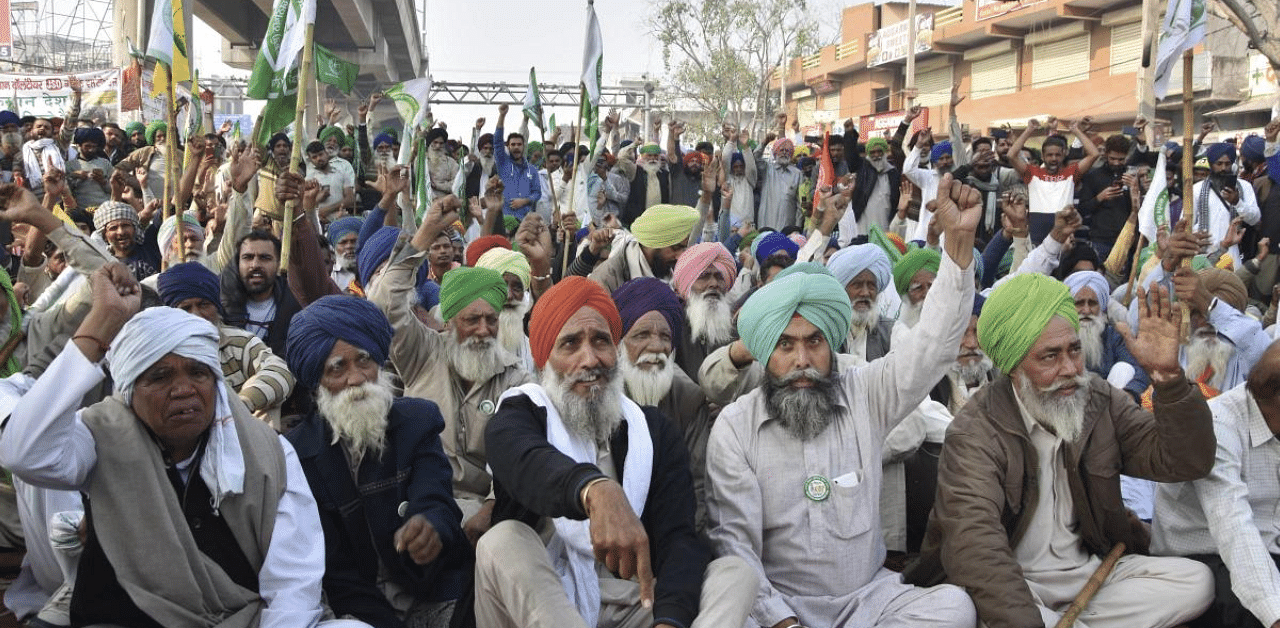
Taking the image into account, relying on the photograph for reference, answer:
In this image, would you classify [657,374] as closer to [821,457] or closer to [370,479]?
[821,457]

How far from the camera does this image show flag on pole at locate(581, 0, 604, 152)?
9008 mm

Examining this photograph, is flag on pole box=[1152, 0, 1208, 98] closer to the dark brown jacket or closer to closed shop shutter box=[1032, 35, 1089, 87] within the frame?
the dark brown jacket

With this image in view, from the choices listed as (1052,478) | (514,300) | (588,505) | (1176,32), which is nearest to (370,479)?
(588,505)

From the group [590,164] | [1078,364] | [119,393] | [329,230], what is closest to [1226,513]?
[1078,364]

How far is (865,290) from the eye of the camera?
18.7 feet

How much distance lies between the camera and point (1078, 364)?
11.5ft

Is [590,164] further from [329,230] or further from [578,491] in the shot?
[578,491]

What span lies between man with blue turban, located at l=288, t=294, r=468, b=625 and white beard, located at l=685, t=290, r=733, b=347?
227 cm

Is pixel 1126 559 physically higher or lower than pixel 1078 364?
lower

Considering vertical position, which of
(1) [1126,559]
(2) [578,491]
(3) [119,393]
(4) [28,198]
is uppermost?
(4) [28,198]

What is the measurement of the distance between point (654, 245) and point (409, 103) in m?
2.40

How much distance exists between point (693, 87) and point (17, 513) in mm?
42130

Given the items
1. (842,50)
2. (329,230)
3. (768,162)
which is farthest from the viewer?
(842,50)

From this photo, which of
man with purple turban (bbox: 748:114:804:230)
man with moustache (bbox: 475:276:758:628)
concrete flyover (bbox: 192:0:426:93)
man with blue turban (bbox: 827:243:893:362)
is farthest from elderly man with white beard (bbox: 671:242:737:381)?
concrete flyover (bbox: 192:0:426:93)
